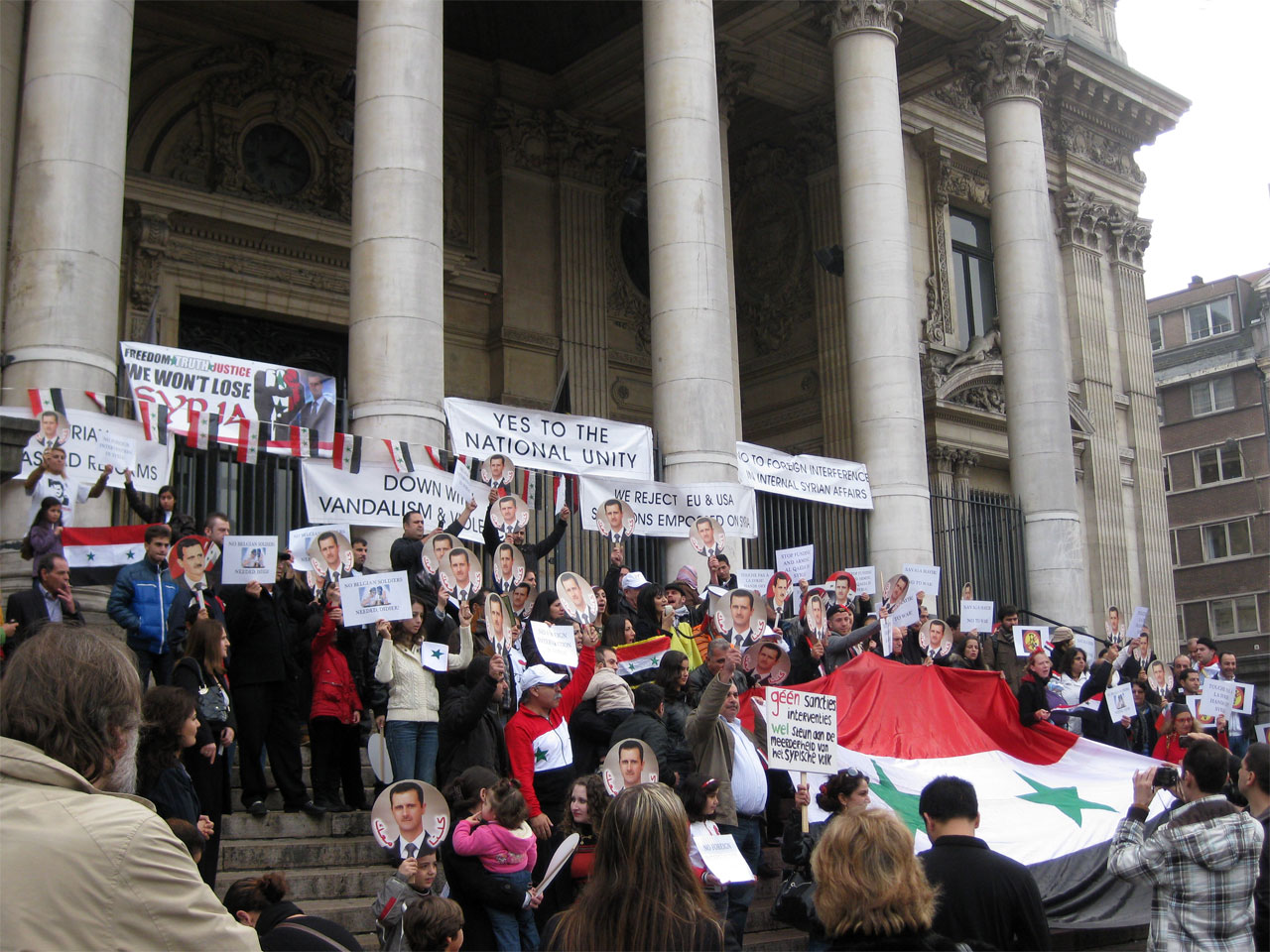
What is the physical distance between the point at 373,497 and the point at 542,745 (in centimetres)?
541

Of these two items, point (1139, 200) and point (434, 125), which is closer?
point (434, 125)

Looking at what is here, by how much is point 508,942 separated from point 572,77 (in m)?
19.7

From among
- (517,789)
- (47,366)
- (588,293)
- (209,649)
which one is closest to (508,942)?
(517,789)

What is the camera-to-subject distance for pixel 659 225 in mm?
17578

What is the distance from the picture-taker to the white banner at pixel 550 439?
15508mm

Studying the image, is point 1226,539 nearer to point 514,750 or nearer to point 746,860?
point 746,860

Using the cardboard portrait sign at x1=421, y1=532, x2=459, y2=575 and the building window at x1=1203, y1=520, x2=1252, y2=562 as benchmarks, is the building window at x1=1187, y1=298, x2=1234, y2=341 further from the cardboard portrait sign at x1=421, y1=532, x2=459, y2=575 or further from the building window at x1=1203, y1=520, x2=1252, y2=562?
the cardboard portrait sign at x1=421, y1=532, x2=459, y2=575

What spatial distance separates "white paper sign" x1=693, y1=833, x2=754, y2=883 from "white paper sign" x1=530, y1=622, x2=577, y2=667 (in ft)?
10.1

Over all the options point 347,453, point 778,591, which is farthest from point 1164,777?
point 347,453

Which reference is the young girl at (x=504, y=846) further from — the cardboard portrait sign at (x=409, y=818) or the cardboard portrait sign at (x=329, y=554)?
the cardboard portrait sign at (x=329, y=554)

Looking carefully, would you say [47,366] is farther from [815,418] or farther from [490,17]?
[815,418]

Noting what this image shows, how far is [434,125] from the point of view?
1567cm

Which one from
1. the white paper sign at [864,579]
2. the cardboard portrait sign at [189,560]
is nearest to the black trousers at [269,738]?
the cardboard portrait sign at [189,560]

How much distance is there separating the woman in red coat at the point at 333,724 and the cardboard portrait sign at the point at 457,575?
887 millimetres
